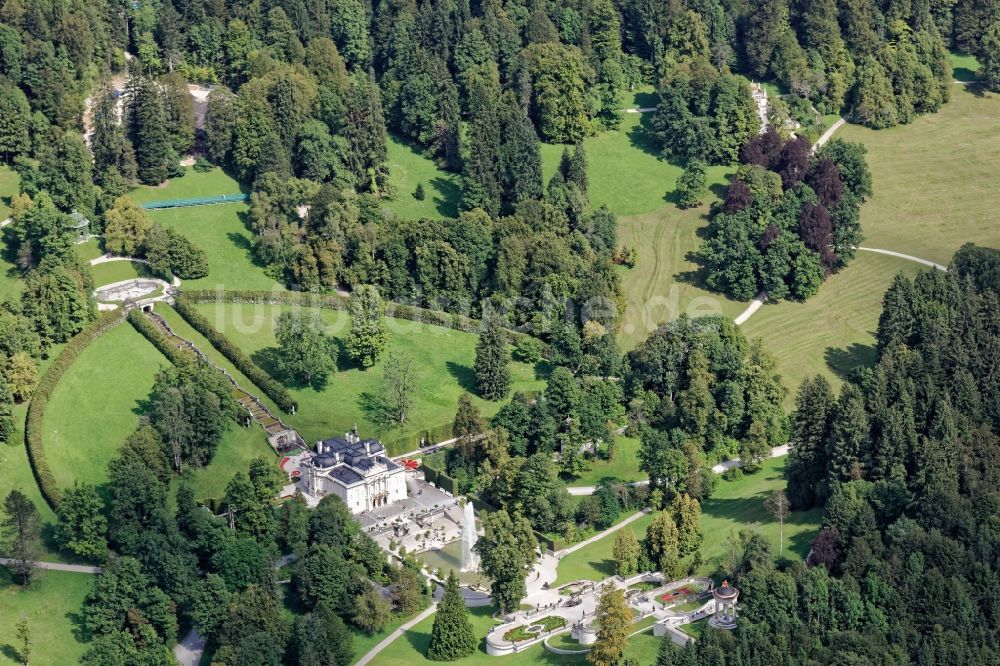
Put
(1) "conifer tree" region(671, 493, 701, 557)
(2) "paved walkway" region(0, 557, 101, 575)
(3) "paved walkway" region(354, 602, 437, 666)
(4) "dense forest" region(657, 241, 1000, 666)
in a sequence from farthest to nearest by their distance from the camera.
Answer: (1) "conifer tree" region(671, 493, 701, 557) < (2) "paved walkway" region(0, 557, 101, 575) < (3) "paved walkway" region(354, 602, 437, 666) < (4) "dense forest" region(657, 241, 1000, 666)

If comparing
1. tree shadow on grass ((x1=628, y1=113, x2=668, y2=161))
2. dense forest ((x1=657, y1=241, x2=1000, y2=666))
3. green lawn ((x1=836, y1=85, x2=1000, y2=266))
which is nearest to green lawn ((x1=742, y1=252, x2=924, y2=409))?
green lawn ((x1=836, y1=85, x2=1000, y2=266))

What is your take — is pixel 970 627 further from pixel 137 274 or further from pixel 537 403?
pixel 137 274

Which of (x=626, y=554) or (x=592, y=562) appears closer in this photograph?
(x=626, y=554)

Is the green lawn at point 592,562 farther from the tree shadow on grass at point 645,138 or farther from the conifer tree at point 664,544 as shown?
the tree shadow on grass at point 645,138

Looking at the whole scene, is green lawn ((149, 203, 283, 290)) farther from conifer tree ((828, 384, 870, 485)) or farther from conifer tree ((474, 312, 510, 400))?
conifer tree ((828, 384, 870, 485))

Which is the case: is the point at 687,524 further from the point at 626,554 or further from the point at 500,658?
the point at 500,658

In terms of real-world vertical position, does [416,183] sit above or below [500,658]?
above

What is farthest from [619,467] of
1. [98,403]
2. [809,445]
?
[98,403]
